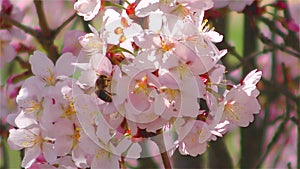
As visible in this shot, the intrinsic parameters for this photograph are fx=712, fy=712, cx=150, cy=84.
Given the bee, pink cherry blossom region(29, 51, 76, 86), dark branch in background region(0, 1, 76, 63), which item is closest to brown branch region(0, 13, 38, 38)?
dark branch in background region(0, 1, 76, 63)

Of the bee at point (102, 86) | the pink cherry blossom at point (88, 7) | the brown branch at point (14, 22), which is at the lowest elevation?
the brown branch at point (14, 22)

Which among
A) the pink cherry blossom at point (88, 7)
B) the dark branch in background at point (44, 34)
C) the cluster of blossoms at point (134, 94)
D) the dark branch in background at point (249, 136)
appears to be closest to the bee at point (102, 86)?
the cluster of blossoms at point (134, 94)

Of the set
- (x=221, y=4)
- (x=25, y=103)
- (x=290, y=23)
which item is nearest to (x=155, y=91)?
Result: (x=25, y=103)

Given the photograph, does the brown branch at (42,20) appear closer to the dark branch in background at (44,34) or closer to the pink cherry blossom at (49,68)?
the dark branch in background at (44,34)

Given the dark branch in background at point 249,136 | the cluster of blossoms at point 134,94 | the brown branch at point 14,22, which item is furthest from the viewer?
the dark branch in background at point 249,136

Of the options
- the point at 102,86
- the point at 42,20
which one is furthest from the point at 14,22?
the point at 102,86

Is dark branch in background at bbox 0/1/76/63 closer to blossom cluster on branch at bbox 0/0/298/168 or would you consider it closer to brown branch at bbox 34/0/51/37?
brown branch at bbox 34/0/51/37

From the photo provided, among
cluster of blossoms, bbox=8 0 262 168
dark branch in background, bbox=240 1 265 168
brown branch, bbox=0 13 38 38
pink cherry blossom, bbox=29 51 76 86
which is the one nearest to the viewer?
cluster of blossoms, bbox=8 0 262 168

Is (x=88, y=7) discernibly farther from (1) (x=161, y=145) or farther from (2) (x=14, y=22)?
(2) (x=14, y=22)

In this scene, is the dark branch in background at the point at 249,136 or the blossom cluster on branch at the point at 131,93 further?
the dark branch in background at the point at 249,136
